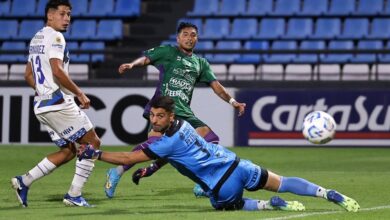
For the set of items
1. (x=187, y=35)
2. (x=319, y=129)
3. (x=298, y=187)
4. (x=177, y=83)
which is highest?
(x=187, y=35)

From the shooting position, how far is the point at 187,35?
11.5 metres

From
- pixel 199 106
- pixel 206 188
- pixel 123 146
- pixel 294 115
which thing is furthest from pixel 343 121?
pixel 206 188

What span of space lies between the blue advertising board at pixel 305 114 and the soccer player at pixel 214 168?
10.7m

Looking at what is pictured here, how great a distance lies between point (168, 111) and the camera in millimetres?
8656

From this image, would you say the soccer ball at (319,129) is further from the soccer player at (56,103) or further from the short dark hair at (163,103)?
the short dark hair at (163,103)

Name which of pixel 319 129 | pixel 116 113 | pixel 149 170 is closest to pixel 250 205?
pixel 319 129

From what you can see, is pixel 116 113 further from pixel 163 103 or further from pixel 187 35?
pixel 163 103

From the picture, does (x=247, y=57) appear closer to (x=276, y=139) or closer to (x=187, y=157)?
(x=276, y=139)

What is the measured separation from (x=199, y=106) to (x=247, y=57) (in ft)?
12.5

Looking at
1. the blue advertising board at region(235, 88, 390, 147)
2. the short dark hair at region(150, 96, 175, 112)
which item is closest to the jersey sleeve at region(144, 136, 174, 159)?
the short dark hair at region(150, 96, 175, 112)

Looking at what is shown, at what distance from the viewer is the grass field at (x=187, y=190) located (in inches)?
358

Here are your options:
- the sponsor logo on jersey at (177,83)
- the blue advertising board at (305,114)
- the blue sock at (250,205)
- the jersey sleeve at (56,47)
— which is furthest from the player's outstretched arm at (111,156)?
the blue advertising board at (305,114)

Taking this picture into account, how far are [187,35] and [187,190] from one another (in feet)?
6.30

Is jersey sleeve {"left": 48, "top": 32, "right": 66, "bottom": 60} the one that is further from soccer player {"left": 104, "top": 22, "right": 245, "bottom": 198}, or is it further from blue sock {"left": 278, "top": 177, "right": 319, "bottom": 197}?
blue sock {"left": 278, "top": 177, "right": 319, "bottom": 197}
